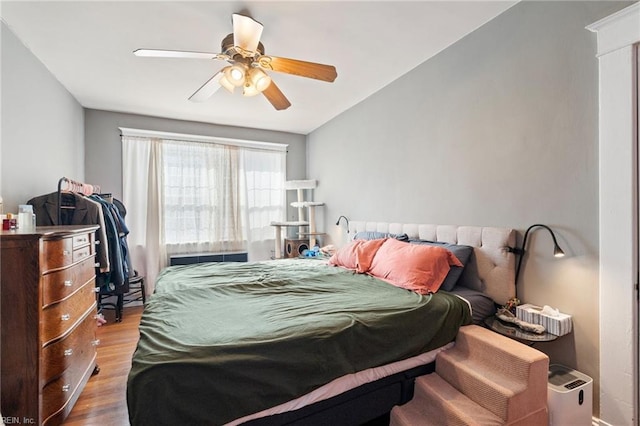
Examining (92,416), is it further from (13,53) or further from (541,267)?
(541,267)

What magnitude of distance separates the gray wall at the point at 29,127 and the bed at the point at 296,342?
1.43m

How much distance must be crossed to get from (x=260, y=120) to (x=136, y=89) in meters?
1.66

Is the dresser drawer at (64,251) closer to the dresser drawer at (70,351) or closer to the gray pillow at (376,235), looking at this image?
the dresser drawer at (70,351)

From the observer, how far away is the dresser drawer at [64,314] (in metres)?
1.58

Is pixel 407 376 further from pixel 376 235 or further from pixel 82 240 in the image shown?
pixel 82 240

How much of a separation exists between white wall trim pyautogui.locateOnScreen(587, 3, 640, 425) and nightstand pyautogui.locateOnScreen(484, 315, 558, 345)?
0.26 meters

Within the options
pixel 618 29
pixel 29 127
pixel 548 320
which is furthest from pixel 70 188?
pixel 618 29

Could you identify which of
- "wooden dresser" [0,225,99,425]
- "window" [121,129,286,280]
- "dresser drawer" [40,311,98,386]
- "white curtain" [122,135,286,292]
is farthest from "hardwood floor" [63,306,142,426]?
"window" [121,129,286,280]

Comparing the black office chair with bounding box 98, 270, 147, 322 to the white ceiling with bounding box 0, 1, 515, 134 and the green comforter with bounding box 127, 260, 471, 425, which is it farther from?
the white ceiling with bounding box 0, 1, 515, 134

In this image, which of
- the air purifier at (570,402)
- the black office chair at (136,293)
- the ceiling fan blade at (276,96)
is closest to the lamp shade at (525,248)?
the air purifier at (570,402)

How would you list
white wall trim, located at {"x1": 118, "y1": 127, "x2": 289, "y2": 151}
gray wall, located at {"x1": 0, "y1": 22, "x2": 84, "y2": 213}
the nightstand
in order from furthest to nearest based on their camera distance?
white wall trim, located at {"x1": 118, "y1": 127, "x2": 289, "y2": 151} < gray wall, located at {"x1": 0, "y1": 22, "x2": 84, "y2": 213} < the nightstand

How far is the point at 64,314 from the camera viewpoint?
1.74 meters

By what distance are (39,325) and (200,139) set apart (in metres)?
3.43

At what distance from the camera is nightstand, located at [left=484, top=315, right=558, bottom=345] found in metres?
1.66
